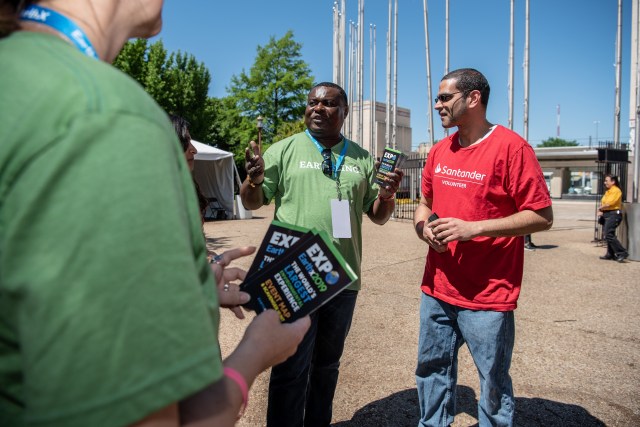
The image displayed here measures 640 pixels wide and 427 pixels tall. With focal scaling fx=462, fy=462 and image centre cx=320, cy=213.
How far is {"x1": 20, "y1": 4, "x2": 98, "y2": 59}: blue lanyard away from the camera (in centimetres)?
74

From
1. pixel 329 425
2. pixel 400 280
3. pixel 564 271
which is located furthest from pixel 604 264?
→ pixel 329 425

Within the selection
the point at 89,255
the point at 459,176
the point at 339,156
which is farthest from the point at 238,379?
the point at 339,156

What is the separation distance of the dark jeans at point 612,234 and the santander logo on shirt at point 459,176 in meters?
8.97

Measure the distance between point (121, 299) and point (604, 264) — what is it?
1105 centimetres

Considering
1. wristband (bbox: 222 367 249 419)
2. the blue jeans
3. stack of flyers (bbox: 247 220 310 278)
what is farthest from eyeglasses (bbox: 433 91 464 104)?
wristband (bbox: 222 367 249 419)

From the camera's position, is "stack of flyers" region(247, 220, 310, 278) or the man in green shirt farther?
the man in green shirt

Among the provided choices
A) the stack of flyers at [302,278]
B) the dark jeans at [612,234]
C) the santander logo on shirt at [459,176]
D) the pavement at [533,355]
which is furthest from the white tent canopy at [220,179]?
the stack of flyers at [302,278]

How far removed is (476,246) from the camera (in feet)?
9.30

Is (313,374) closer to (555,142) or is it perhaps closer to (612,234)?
(612,234)

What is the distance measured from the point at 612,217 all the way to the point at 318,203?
998 cm

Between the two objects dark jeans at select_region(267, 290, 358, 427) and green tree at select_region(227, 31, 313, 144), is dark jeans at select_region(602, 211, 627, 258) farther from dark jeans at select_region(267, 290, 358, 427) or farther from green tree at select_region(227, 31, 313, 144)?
green tree at select_region(227, 31, 313, 144)

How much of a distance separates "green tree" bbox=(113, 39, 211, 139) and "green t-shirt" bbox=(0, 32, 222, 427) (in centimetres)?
2592

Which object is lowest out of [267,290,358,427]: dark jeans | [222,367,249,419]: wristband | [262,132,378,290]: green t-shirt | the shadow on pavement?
the shadow on pavement

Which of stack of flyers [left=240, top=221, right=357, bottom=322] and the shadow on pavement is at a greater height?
stack of flyers [left=240, top=221, right=357, bottom=322]
